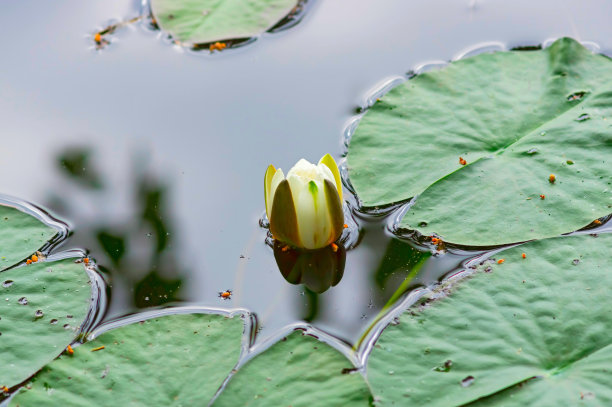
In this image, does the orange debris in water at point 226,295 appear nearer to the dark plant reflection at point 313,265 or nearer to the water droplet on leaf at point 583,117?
the dark plant reflection at point 313,265

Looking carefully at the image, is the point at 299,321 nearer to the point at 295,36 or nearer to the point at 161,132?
the point at 161,132

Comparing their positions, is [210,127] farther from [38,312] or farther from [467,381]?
[467,381]

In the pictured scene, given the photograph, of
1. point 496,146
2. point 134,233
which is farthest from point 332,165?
point 134,233

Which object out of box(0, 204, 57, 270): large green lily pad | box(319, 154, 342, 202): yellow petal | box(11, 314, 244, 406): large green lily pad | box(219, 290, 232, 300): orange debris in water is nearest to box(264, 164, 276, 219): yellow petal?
box(319, 154, 342, 202): yellow petal

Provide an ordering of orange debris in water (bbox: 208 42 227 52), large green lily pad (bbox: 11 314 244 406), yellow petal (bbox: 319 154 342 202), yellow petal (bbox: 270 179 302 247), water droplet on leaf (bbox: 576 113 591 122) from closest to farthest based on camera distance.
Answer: large green lily pad (bbox: 11 314 244 406) → yellow petal (bbox: 270 179 302 247) → yellow petal (bbox: 319 154 342 202) → water droplet on leaf (bbox: 576 113 591 122) → orange debris in water (bbox: 208 42 227 52)

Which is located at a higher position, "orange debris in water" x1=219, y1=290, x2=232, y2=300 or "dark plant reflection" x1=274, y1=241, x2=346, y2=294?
"dark plant reflection" x1=274, y1=241, x2=346, y2=294

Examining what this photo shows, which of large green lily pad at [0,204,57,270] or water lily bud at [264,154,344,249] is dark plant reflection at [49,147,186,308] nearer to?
large green lily pad at [0,204,57,270]

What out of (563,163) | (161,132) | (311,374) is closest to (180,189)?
(161,132)
